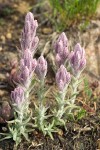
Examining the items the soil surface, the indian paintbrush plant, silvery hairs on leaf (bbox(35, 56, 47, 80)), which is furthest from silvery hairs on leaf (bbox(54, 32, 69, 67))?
the soil surface

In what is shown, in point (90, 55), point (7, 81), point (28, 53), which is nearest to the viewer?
point (28, 53)

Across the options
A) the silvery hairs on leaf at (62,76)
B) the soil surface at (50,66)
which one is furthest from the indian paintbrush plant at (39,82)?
the soil surface at (50,66)

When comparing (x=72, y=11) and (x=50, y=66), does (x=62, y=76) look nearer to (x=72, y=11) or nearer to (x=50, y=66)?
(x=50, y=66)

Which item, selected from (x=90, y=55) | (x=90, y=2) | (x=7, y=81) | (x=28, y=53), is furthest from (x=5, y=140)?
(x=90, y=2)

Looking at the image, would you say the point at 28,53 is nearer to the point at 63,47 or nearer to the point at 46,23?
the point at 63,47

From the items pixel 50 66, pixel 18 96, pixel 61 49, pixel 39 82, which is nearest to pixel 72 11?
pixel 50 66

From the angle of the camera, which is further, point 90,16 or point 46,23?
point 46,23

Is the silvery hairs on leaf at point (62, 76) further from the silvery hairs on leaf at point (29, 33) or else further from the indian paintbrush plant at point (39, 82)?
the silvery hairs on leaf at point (29, 33)
